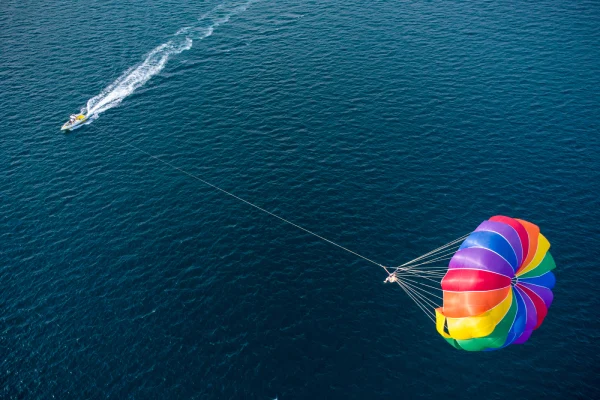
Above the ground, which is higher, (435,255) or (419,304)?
(435,255)

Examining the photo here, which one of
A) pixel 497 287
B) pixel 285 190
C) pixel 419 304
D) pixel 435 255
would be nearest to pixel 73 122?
pixel 285 190

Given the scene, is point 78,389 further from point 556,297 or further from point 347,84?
point 347,84

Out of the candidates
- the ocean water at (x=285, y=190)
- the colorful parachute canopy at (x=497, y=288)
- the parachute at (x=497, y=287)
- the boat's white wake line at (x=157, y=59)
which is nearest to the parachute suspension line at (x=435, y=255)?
the ocean water at (x=285, y=190)

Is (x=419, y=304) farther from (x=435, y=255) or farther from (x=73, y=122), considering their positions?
(x=73, y=122)

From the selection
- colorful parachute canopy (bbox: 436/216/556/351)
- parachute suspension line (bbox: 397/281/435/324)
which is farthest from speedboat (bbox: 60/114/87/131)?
colorful parachute canopy (bbox: 436/216/556/351)

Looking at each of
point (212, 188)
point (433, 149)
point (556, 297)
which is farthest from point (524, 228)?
point (212, 188)

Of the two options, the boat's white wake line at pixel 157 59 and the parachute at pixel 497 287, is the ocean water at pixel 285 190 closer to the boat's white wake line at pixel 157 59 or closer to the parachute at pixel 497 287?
the boat's white wake line at pixel 157 59

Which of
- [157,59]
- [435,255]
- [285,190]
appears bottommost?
[435,255]
